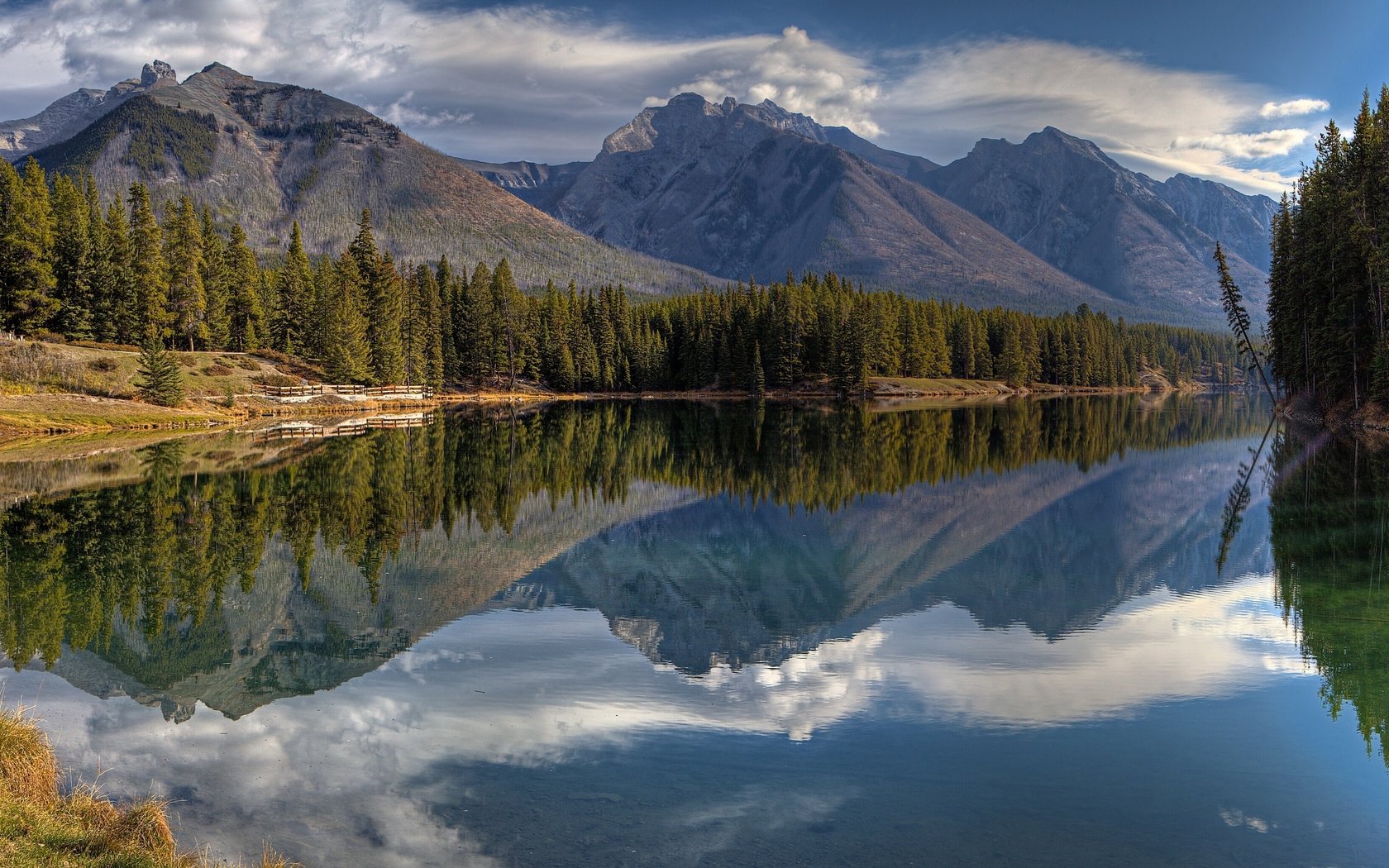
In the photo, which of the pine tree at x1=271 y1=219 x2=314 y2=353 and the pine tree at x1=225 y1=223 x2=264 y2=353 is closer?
the pine tree at x1=225 y1=223 x2=264 y2=353

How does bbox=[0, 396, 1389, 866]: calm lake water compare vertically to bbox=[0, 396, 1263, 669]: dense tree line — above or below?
below

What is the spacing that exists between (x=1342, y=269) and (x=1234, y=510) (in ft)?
147

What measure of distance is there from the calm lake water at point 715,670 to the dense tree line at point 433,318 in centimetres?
5743

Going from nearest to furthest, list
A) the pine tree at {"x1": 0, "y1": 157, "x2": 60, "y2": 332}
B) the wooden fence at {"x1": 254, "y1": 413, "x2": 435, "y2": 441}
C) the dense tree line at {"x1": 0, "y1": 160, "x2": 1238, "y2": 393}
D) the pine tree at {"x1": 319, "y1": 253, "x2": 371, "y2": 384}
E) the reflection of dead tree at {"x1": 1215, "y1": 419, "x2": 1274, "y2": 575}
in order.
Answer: the reflection of dead tree at {"x1": 1215, "y1": 419, "x2": 1274, "y2": 575} → the wooden fence at {"x1": 254, "y1": 413, "x2": 435, "y2": 441} → the pine tree at {"x1": 0, "y1": 157, "x2": 60, "y2": 332} → the dense tree line at {"x1": 0, "y1": 160, "x2": 1238, "y2": 393} → the pine tree at {"x1": 319, "y1": 253, "x2": 371, "y2": 384}

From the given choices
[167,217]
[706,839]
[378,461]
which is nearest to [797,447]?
[378,461]

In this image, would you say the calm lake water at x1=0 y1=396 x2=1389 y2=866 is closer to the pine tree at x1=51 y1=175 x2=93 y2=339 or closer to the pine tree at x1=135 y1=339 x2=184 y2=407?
the pine tree at x1=135 y1=339 x2=184 y2=407

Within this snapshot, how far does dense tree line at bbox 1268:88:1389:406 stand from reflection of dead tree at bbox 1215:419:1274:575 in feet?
60.0

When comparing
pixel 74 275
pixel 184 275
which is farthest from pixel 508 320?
pixel 74 275

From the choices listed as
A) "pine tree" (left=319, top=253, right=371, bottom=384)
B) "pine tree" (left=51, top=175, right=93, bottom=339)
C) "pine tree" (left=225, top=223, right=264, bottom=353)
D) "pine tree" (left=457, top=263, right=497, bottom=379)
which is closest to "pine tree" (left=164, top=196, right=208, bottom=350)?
"pine tree" (left=51, top=175, right=93, bottom=339)

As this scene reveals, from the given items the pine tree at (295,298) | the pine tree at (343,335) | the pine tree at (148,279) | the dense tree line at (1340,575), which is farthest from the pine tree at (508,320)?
the dense tree line at (1340,575)

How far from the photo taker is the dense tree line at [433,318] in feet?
287

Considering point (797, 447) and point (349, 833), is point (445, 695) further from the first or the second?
point (797, 447)

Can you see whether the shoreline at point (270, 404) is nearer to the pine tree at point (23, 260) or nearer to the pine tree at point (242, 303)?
the pine tree at point (23, 260)

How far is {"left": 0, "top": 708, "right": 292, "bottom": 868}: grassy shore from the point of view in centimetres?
911
